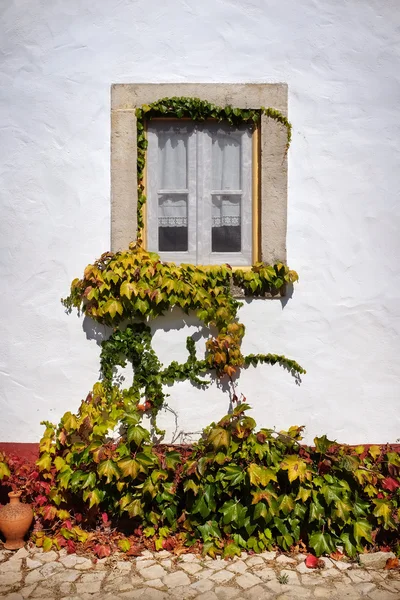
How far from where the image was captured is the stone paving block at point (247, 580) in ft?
11.1

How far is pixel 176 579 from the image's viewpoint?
3475 mm

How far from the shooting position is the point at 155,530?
3941 millimetres

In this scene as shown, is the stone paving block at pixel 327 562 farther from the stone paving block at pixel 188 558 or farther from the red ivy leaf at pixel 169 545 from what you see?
the red ivy leaf at pixel 169 545

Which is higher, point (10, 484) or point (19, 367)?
point (19, 367)

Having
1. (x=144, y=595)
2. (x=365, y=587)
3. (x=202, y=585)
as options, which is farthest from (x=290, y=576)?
(x=144, y=595)

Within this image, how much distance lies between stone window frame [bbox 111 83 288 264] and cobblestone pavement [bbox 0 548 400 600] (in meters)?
2.18

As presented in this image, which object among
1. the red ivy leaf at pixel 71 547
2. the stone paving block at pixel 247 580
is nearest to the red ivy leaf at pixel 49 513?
the red ivy leaf at pixel 71 547

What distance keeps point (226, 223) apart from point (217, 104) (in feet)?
2.97

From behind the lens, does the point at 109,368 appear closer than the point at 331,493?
No

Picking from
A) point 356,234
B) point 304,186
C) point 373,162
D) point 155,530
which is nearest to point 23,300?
point 155,530

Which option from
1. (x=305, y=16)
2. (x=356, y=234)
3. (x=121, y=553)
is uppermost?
(x=305, y=16)

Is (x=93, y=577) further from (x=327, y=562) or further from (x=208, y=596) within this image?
(x=327, y=562)

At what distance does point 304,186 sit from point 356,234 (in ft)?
1.78

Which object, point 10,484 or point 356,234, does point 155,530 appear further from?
A: point 356,234
